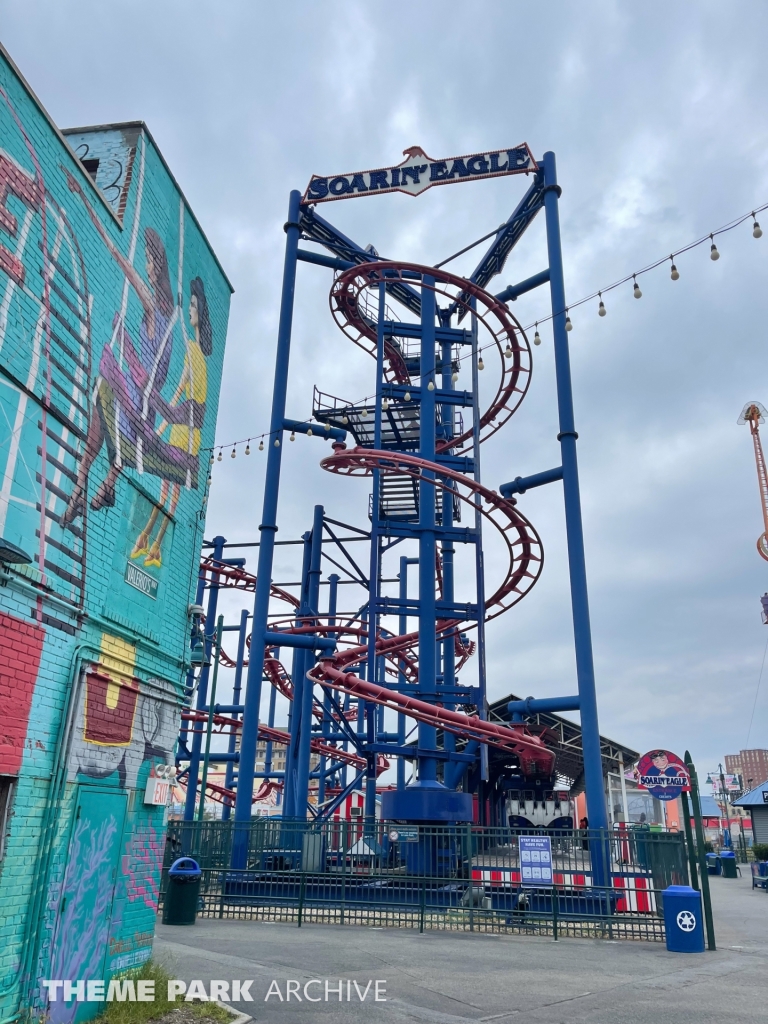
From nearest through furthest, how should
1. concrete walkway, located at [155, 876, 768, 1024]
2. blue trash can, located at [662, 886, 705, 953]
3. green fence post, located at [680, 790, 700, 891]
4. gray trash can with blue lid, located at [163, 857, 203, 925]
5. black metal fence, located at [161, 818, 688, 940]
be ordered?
concrete walkway, located at [155, 876, 768, 1024]
blue trash can, located at [662, 886, 705, 953]
green fence post, located at [680, 790, 700, 891]
gray trash can with blue lid, located at [163, 857, 203, 925]
black metal fence, located at [161, 818, 688, 940]

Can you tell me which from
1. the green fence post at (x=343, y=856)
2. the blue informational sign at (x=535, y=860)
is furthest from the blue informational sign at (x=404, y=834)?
the blue informational sign at (x=535, y=860)

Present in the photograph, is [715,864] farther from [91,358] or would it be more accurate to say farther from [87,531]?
[91,358]

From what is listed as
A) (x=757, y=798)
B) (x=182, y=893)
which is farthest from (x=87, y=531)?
(x=757, y=798)

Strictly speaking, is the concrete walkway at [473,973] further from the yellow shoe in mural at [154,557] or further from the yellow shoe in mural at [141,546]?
the yellow shoe in mural at [141,546]

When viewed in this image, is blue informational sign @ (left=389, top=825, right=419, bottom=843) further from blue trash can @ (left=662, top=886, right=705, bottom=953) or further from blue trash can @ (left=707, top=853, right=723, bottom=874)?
blue trash can @ (left=707, top=853, right=723, bottom=874)

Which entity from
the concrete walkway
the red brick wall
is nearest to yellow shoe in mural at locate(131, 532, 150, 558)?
the red brick wall

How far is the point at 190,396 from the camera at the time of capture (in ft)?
34.2

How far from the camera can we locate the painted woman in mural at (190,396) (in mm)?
9234

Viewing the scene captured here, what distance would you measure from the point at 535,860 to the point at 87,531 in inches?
399

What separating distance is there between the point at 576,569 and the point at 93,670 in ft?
43.1

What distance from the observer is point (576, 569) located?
18.6m

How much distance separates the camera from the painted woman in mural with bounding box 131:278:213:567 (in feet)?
30.3


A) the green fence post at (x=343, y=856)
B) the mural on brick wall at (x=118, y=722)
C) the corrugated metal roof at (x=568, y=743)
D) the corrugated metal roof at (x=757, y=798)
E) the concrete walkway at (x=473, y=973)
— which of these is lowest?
the concrete walkway at (x=473, y=973)

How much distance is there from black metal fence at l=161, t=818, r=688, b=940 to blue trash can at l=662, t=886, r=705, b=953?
1089 millimetres
